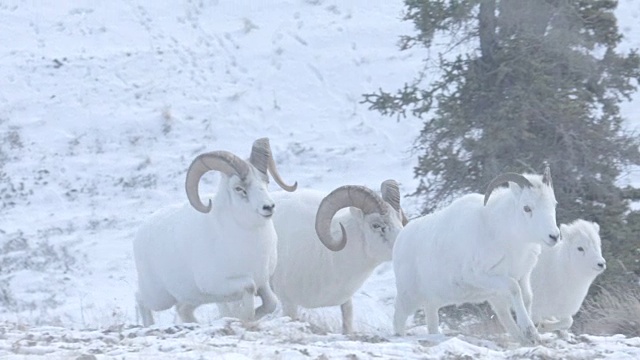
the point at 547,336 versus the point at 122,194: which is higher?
the point at 122,194

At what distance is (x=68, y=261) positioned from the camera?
21.4 meters

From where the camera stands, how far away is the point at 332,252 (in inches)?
574

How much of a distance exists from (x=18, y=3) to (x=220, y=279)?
2197cm

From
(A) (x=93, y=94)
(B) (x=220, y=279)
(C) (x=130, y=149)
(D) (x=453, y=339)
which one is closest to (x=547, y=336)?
(D) (x=453, y=339)

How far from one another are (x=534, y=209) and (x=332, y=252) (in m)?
3.61

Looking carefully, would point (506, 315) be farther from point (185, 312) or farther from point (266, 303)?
point (185, 312)

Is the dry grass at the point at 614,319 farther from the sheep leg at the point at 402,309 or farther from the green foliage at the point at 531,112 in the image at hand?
the green foliage at the point at 531,112

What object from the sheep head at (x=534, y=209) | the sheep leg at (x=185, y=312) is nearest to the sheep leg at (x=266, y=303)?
the sheep leg at (x=185, y=312)

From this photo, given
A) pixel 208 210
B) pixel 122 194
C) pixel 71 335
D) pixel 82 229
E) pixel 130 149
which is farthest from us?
pixel 130 149

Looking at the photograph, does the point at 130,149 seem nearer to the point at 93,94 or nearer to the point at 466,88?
the point at 93,94

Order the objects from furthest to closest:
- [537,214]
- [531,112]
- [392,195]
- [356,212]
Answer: [531,112]
[392,195]
[356,212]
[537,214]

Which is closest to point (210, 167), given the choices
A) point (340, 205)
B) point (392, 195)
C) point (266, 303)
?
point (266, 303)

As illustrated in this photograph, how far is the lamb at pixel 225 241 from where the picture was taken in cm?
1262

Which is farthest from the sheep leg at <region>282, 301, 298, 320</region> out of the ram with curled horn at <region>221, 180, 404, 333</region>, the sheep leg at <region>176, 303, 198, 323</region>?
the sheep leg at <region>176, 303, 198, 323</region>
